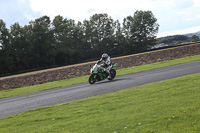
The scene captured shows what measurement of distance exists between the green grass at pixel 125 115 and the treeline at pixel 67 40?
39.5 meters

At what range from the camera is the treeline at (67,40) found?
59094 mm

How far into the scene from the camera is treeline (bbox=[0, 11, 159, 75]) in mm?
59094

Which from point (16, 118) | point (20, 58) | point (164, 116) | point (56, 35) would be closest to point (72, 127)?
point (164, 116)

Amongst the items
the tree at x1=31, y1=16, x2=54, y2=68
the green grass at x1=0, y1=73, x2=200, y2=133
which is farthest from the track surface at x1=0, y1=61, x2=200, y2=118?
the tree at x1=31, y1=16, x2=54, y2=68

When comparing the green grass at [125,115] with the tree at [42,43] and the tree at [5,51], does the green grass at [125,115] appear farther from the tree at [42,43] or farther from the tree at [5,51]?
the tree at [42,43]

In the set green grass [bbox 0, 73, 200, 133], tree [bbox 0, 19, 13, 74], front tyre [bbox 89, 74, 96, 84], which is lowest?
green grass [bbox 0, 73, 200, 133]

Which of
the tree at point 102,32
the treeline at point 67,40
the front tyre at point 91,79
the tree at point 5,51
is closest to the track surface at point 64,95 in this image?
the front tyre at point 91,79

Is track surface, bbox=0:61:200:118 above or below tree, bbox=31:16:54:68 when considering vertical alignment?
below

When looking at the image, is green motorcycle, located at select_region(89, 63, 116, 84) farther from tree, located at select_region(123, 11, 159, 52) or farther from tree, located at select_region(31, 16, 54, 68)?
tree, located at select_region(123, 11, 159, 52)

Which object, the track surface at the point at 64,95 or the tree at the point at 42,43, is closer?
the track surface at the point at 64,95

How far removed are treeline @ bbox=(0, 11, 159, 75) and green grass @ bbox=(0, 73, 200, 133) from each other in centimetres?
3951

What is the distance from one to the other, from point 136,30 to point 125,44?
1030cm

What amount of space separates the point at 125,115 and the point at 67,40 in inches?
2623

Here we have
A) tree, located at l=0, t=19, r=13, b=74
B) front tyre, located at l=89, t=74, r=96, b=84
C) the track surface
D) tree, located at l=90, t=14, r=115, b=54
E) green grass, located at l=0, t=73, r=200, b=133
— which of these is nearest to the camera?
green grass, located at l=0, t=73, r=200, b=133
